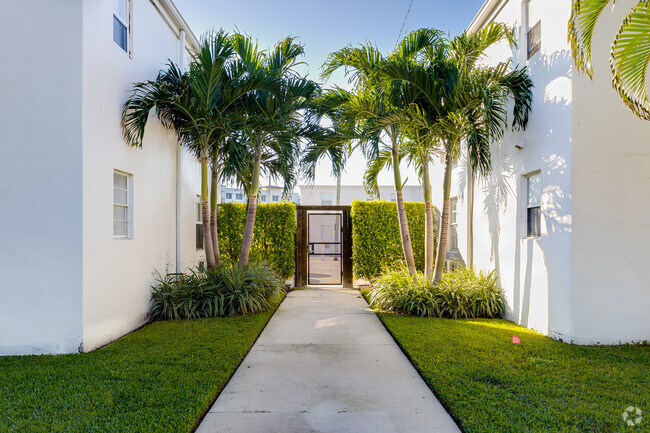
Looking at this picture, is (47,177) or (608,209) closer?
(47,177)

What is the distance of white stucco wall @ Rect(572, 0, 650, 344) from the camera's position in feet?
16.7

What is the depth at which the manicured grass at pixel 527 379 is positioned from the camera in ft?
10.2

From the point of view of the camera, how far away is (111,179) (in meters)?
5.50

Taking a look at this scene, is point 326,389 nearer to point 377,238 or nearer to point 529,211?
point 529,211

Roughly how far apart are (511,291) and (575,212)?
197cm

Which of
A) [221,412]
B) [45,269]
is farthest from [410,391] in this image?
[45,269]

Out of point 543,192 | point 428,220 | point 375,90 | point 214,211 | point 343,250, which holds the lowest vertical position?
point 343,250

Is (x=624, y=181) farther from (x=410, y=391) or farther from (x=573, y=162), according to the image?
(x=410, y=391)

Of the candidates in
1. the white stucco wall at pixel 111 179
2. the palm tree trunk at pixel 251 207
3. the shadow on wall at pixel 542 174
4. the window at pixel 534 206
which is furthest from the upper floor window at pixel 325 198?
the window at pixel 534 206

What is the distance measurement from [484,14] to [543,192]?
4.09 m

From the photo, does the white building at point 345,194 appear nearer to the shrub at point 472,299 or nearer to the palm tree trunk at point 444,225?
the palm tree trunk at point 444,225

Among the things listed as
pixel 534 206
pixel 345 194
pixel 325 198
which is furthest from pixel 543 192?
pixel 325 198

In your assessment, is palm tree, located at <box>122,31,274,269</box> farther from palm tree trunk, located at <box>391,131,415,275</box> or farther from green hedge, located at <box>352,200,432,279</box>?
green hedge, located at <box>352,200,432,279</box>

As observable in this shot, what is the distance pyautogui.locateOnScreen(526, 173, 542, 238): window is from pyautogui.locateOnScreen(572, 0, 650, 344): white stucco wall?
0.83 meters
